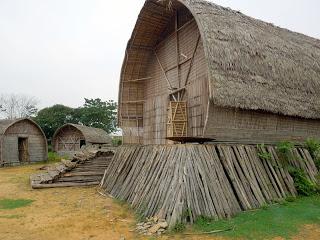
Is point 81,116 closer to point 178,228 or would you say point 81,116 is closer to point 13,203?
point 13,203

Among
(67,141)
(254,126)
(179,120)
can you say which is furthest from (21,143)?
(254,126)

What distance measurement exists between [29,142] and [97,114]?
17489mm

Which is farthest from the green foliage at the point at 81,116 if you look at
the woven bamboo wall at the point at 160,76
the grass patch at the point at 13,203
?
the grass patch at the point at 13,203

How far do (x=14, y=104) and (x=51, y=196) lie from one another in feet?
161

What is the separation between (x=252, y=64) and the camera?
11008 mm

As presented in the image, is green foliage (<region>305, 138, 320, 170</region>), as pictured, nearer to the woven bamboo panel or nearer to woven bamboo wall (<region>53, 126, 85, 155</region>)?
the woven bamboo panel

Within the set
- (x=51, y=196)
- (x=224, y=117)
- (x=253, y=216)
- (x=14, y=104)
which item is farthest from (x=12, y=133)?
(x=14, y=104)

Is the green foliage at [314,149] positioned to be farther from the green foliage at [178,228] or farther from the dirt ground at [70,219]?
the green foliage at [178,228]

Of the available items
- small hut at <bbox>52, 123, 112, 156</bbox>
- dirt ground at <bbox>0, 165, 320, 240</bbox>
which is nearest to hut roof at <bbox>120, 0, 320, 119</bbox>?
dirt ground at <bbox>0, 165, 320, 240</bbox>

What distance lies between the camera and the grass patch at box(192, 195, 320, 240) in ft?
24.1

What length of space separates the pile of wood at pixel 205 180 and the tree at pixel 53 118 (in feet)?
96.7

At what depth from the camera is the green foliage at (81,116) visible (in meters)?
39.2

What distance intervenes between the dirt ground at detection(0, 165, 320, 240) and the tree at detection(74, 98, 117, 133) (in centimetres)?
3069

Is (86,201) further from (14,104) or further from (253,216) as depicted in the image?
(14,104)
